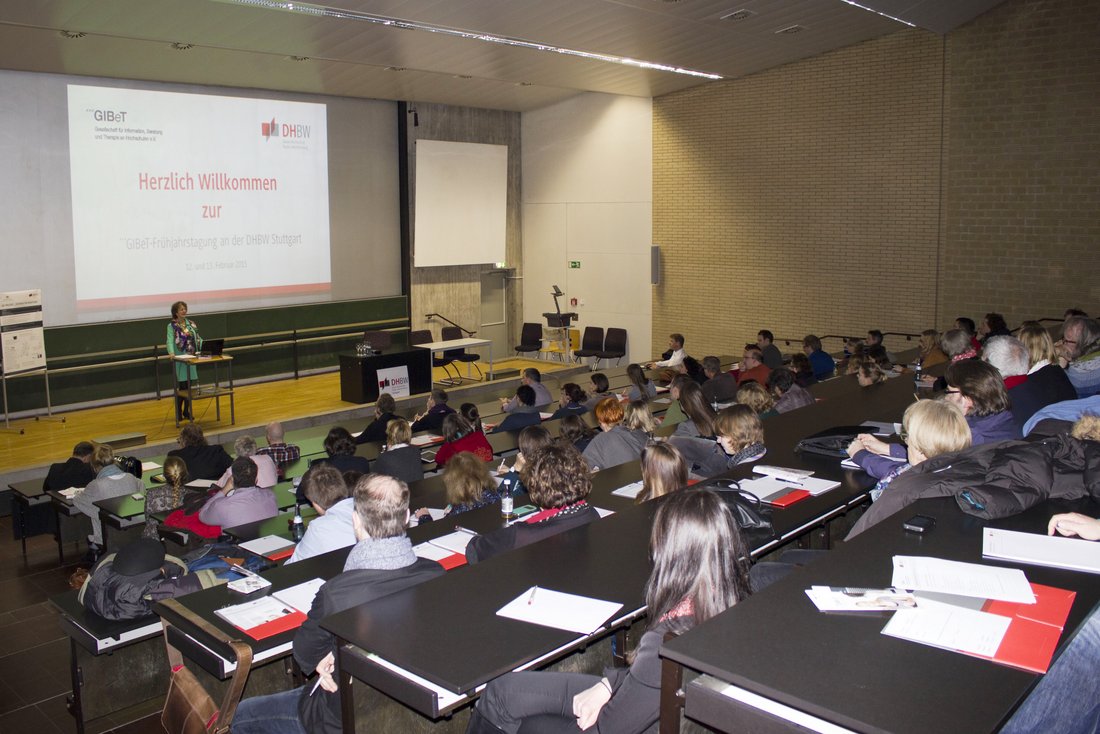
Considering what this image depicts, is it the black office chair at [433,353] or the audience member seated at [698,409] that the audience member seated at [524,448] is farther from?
the black office chair at [433,353]

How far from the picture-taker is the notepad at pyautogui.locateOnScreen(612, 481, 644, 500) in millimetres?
4488

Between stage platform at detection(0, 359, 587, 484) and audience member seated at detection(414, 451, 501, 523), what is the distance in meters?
5.55

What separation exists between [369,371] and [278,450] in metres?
4.76

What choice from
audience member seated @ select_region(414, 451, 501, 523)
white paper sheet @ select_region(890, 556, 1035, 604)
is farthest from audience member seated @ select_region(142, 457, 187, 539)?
white paper sheet @ select_region(890, 556, 1035, 604)

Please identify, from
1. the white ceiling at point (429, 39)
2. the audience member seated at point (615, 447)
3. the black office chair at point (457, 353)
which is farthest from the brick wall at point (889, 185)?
the audience member seated at point (615, 447)

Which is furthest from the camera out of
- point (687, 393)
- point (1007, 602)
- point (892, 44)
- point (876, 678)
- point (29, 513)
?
point (892, 44)

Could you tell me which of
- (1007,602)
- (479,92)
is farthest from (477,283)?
(1007,602)

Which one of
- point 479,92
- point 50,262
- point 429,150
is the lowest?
point 50,262

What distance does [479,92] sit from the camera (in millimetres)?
15250

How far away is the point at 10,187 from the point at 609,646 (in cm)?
1060

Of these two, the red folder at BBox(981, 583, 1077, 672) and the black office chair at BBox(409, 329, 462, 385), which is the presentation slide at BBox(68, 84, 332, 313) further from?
the red folder at BBox(981, 583, 1077, 672)

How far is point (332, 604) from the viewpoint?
3047 mm

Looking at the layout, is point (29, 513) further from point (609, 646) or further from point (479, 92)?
point (479, 92)

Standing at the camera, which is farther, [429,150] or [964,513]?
[429,150]
